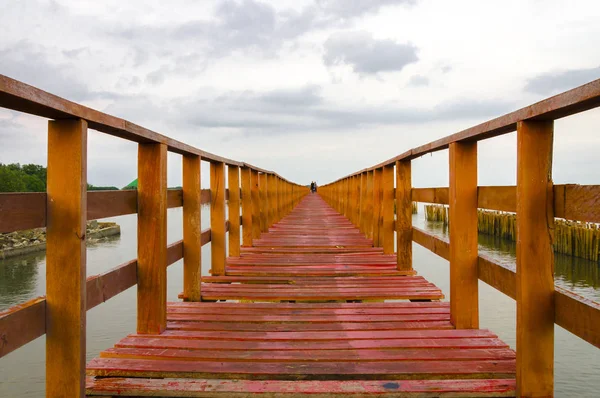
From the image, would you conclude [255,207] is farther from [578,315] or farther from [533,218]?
[578,315]

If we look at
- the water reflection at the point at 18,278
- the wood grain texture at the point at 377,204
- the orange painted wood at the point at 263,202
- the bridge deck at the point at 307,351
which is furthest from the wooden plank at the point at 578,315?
the water reflection at the point at 18,278

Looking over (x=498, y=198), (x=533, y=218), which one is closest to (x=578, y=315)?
(x=533, y=218)

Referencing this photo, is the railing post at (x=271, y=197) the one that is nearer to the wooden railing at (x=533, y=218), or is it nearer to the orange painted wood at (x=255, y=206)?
the orange painted wood at (x=255, y=206)

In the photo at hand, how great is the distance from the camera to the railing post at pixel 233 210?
5.28 meters

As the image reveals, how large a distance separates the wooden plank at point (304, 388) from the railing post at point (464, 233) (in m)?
0.70

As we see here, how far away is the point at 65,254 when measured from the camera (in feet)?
5.71

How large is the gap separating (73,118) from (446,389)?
1.87 metres

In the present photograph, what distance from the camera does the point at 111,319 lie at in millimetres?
7359

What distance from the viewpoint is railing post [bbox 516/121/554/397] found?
1.81m

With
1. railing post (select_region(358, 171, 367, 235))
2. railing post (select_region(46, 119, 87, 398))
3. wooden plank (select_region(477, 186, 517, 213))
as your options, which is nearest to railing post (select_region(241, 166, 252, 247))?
railing post (select_region(358, 171, 367, 235))

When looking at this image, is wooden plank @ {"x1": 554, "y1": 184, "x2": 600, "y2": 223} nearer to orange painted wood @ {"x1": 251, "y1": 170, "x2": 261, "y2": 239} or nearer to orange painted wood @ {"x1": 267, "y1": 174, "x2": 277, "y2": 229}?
orange painted wood @ {"x1": 251, "y1": 170, "x2": 261, "y2": 239}

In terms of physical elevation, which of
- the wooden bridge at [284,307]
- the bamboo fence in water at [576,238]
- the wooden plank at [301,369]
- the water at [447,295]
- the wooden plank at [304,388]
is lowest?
the water at [447,295]

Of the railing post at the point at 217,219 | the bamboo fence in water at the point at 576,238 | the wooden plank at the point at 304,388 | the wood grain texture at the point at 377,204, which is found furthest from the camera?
the bamboo fence in water at the point at 576,238

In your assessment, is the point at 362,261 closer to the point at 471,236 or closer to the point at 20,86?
the point at 471,236
